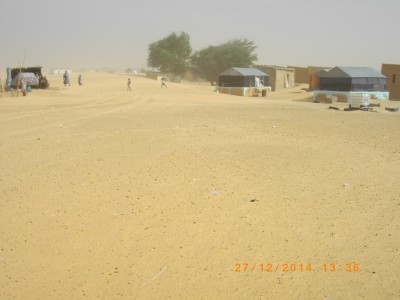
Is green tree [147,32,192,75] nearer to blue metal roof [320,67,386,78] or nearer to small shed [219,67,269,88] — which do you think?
small shed [219,67,269,88]

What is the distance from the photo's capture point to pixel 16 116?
12.4 m

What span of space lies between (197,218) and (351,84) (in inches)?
951

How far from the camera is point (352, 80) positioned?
26234 millimetres

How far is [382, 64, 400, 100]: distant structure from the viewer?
30578 millimetres

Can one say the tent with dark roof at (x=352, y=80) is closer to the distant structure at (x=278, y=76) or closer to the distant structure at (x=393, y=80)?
the distant structure at (x=393, y=80)

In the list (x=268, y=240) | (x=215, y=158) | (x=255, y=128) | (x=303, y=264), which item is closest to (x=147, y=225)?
(x=268, y=240)

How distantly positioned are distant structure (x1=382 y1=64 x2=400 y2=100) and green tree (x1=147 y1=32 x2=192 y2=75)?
120ft

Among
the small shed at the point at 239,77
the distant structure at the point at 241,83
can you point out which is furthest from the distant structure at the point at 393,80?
the small shed at the point at 239,77

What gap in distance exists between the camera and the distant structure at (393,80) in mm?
30578

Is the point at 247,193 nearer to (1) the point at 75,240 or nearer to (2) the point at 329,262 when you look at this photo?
(2) the point at 329,262

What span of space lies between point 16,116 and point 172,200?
29.7ft
